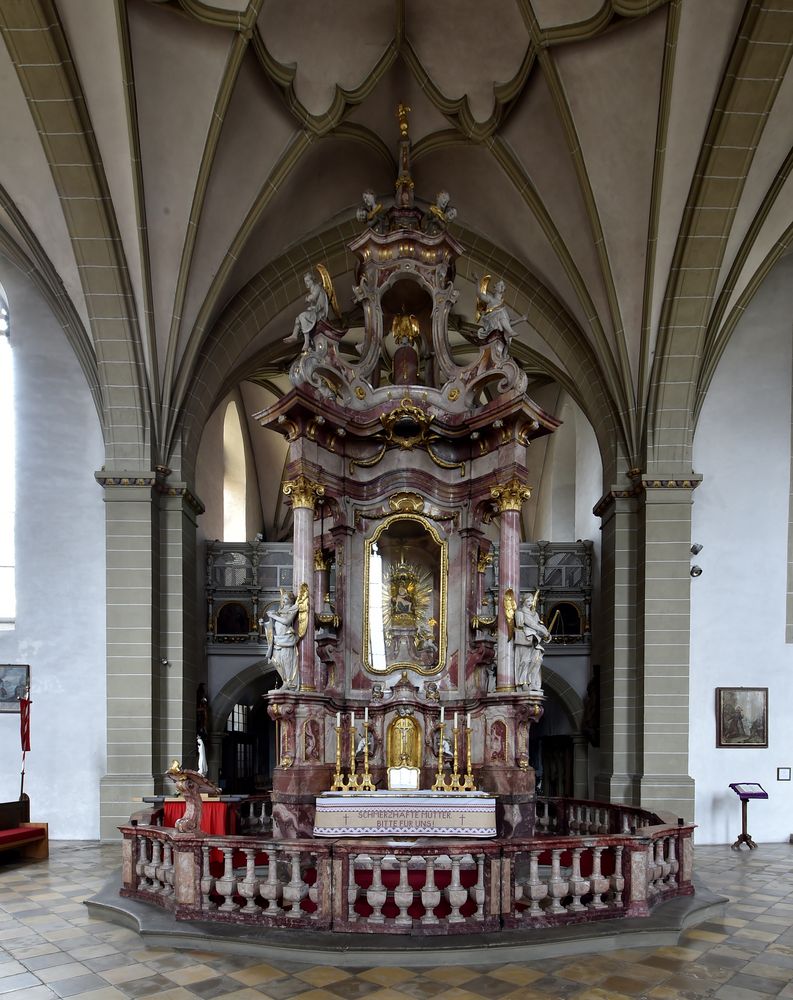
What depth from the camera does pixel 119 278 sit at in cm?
1327

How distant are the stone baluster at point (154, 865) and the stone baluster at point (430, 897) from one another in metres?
2.62

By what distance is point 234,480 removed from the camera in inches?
936

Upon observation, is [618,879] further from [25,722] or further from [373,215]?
[25,722]

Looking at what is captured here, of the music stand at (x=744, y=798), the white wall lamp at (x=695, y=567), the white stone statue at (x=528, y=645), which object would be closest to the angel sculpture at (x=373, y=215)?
the white stone statue at (x=528, y=645)

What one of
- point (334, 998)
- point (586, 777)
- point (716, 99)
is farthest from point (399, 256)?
point (586, 777)

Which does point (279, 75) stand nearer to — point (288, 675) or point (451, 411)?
point (451, 411)

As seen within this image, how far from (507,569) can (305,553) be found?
2.51m

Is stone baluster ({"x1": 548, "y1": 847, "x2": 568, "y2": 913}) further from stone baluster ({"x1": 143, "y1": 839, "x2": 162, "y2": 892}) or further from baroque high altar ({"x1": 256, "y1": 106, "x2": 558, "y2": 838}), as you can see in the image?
stone baluster ({"x1": 143, "y1": 839, "x2": 162, "y2": 892})

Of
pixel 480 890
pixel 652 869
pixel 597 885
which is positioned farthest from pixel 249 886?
pixel 652 869

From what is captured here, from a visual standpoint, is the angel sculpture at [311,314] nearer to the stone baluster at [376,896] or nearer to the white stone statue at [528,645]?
the white stone statue at [528,645]

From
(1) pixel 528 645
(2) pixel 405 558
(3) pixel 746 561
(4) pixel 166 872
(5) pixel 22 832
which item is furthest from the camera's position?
(3) pixel 746 561

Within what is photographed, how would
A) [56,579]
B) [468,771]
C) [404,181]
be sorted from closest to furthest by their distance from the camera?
1. [468,771]
2. [404,181]
3. [56,579]

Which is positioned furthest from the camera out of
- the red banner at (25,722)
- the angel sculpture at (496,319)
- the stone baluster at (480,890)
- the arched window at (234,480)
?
the arched window at (234,480)

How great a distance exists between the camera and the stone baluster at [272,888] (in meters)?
6.78
